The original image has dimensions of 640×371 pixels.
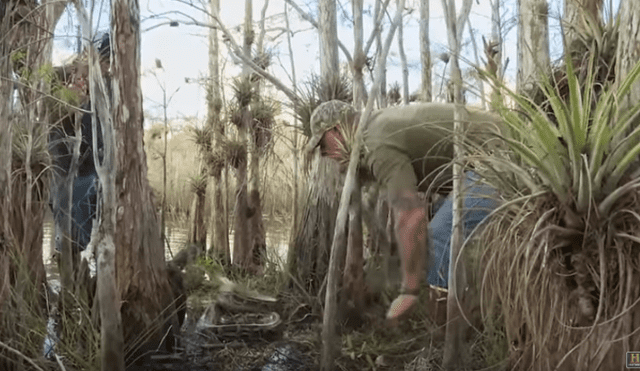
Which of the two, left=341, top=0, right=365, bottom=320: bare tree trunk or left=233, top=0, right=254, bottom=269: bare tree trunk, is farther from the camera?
left=233, top=0, right=254, bottom=269: bare tree trunk

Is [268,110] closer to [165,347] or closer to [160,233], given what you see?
[160,233]

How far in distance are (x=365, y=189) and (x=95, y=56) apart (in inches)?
65.0

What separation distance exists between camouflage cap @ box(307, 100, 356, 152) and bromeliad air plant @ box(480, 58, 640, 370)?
1.58 m

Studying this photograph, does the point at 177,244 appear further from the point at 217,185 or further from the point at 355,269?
the point at 355,269

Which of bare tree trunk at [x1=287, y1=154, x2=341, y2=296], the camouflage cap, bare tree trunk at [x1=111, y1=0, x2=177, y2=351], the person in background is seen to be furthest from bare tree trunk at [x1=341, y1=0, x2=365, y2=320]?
bare tree trunk at [x1=111, y1=0, x2=177, y2=351]

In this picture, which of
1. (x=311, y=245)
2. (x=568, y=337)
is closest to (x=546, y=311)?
(x=568, y=337)

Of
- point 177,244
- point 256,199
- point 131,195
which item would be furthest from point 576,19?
point 177,244

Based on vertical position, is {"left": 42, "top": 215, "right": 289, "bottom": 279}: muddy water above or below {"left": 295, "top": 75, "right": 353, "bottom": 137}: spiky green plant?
below

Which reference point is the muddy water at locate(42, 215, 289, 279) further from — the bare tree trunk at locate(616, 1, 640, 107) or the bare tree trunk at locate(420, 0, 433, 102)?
the bare tree trunk at locate(616, 1, 640, 107)

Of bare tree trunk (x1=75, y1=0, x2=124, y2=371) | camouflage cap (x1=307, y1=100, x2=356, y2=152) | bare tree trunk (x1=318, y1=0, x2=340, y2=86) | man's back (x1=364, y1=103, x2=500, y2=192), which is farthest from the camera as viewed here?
bare tree trunk (x1=318, y1=0, x2=340, y2=86)

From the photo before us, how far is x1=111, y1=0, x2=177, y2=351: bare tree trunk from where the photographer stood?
2.89 meters

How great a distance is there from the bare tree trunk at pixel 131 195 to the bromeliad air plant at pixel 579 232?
1.91 metres

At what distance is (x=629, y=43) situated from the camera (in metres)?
1.64

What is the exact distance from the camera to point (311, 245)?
13.7ft
